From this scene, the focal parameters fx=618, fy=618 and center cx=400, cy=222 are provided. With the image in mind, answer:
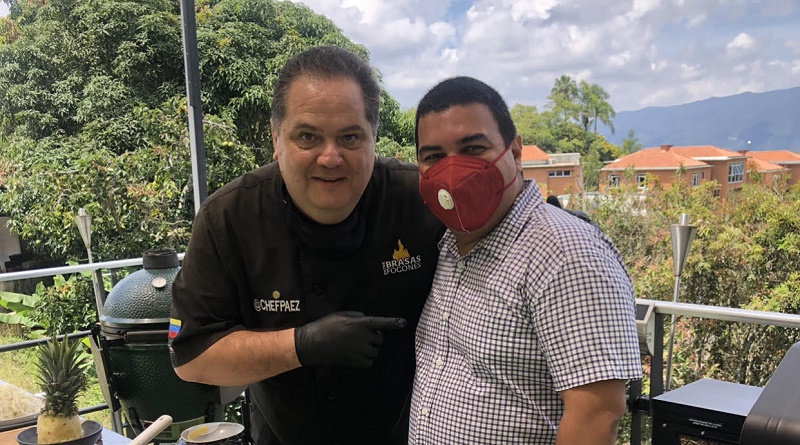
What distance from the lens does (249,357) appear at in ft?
4.83

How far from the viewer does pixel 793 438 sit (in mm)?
1070

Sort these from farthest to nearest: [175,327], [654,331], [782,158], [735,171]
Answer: [782,158]
[735,171]
[654,331]
[175,327]

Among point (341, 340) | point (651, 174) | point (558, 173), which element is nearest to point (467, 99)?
point (341, 340)

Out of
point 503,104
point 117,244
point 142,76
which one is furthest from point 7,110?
point 503,104

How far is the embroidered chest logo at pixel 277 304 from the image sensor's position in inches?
64.1

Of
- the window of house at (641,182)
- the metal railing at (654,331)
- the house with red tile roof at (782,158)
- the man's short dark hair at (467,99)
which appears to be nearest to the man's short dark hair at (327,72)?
the man's short dark hair at (467,99)

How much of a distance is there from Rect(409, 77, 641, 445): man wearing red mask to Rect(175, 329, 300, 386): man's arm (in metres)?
0.32

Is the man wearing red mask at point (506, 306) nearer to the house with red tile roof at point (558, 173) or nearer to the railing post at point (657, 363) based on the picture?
the railing post at point (657, 363)

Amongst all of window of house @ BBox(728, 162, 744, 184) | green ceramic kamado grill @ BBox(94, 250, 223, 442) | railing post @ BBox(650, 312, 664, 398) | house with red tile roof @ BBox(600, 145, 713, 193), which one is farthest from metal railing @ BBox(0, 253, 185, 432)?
window of house @ BBox(728, 162, 744, 184)

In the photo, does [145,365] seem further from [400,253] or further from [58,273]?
[400,253]

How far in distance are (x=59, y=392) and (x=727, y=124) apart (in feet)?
78.1

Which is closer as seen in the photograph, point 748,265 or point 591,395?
point 591,395

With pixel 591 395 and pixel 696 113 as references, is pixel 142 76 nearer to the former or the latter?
pixel 591 395

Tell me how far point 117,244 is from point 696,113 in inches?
991
